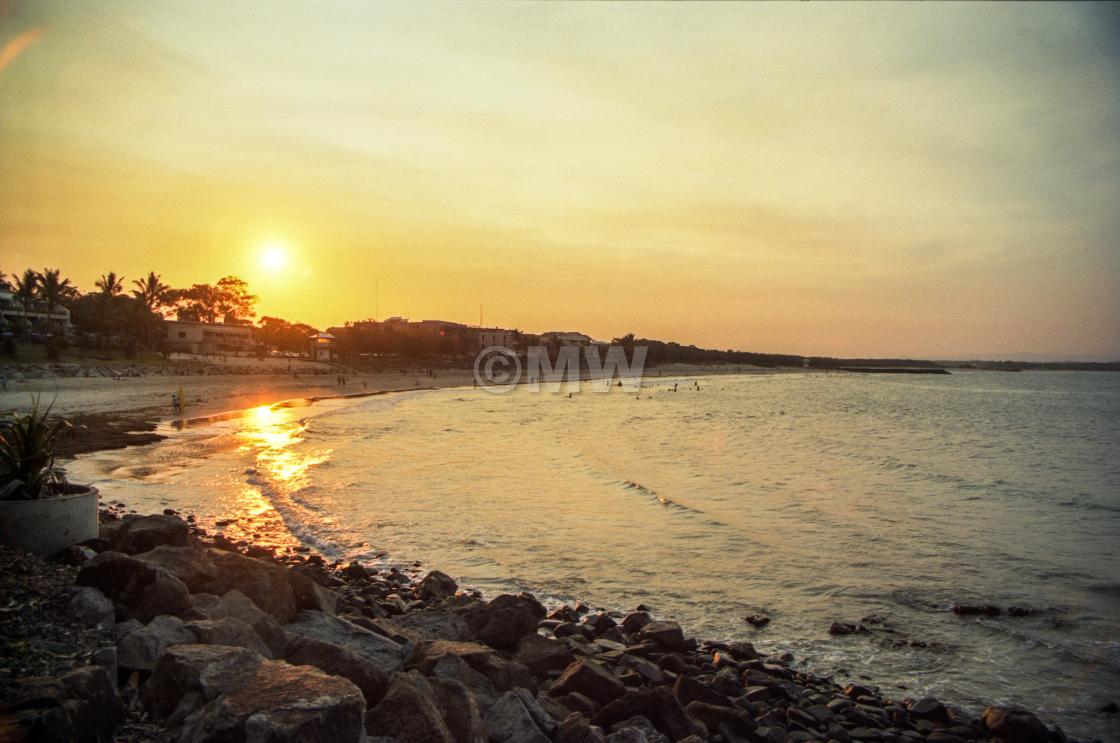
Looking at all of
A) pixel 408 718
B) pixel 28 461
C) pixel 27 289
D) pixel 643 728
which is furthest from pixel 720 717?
pixel 27 289

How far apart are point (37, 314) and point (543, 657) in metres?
90.7

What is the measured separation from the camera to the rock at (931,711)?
693 centimetres

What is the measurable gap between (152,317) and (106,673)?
9305 cm

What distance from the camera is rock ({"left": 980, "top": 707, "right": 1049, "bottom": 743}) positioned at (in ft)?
21.6

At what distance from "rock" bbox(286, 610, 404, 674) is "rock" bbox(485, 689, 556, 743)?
52.8 inches

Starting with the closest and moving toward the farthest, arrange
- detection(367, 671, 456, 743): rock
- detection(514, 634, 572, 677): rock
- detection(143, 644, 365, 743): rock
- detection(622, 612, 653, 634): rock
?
detection(143, 644, 365, 743): rock < detection(367, 671, 456, 743): rock < detection(514, 634, 572, 677): rock < detection(622, 612, 653, 634): rock

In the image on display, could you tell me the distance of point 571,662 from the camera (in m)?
7.17

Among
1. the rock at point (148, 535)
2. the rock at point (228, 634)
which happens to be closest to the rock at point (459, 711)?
the rock at point (228, 634)

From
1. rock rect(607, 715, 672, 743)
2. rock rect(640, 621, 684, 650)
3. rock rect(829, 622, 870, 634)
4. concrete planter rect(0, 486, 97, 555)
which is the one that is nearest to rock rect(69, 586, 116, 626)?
concrete planter rect(0, 486, 97, 555)

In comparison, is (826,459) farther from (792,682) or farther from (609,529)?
(792,682)

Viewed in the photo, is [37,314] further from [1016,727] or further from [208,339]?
[1016,727]

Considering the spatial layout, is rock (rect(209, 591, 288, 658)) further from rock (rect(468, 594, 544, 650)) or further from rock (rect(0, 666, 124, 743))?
rock (rect(468, 594, 544, 650))

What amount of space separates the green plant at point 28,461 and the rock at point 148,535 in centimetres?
84

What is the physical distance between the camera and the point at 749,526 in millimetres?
16016
